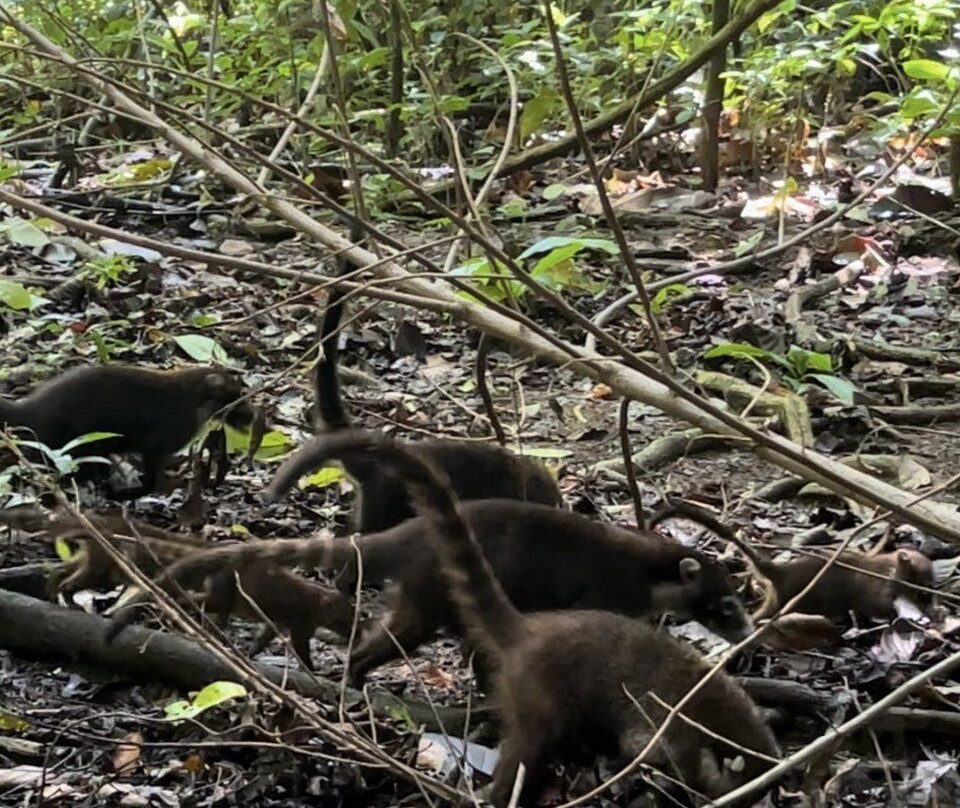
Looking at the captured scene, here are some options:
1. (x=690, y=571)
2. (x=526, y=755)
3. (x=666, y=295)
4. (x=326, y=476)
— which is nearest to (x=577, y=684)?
(x=526, y=755)

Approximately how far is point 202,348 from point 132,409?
49 cm

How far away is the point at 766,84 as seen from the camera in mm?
7812

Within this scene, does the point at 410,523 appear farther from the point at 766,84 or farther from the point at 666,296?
the point at 766,84

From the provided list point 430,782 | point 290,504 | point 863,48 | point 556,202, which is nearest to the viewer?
point 430,782

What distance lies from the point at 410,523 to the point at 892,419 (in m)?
2.44

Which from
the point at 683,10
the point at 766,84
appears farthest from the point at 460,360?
the point at 766,84

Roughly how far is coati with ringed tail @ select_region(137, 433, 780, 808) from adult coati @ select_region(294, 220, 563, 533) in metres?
0.81

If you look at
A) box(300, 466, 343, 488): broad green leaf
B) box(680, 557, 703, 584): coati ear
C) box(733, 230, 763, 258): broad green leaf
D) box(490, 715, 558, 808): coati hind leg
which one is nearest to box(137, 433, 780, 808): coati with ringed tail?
box(490, 715, 558, 808): coati hind leg

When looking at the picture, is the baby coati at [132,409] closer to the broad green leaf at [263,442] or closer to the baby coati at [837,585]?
the broad green leaf at [263,442]

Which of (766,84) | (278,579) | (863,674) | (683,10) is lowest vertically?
(863,674)

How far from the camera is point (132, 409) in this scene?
5.04m

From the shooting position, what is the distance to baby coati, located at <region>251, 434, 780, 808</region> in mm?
3184

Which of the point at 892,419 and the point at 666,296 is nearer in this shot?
the point at 892,419

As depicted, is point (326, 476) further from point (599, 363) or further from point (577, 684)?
point (577, 684)
